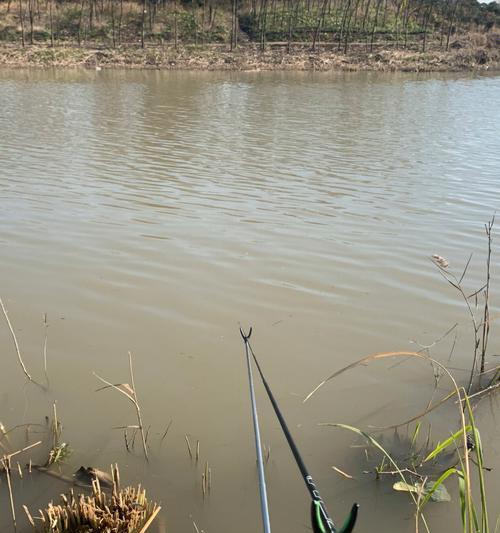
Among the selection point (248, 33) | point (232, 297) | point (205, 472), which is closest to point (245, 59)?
point (248, 33)

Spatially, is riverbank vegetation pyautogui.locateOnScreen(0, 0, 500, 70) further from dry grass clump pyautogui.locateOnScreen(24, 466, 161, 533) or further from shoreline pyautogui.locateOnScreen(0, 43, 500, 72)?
dry grass clump pyautogui.locateOnScreen(24, 466, 161, 533)

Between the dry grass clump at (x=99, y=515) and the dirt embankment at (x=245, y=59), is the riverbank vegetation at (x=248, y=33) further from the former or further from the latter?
the dry grass clump at (x=99, y=515)

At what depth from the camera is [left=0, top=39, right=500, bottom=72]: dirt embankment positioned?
34281 millimetres

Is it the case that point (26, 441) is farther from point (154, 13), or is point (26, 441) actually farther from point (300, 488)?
point (154, 13)

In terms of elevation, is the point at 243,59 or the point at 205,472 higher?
the point at 243,59

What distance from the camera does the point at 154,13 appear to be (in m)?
50.3

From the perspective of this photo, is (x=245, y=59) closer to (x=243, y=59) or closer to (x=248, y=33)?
(x=243, y=59)

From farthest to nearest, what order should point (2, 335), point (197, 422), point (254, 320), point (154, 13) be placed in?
point (154, 13), point (254, 320), point (2, 335), point (197, 422)

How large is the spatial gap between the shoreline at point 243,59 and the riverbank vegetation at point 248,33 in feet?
0.26

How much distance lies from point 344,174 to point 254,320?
5.08 m

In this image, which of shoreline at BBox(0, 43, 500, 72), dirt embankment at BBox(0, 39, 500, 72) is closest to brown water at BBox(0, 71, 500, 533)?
shoreline at BBox(0, 43, 500, 72)

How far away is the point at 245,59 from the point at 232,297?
119ft

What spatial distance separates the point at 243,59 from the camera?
37219mm

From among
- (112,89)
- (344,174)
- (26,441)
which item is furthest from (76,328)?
(112,89)
